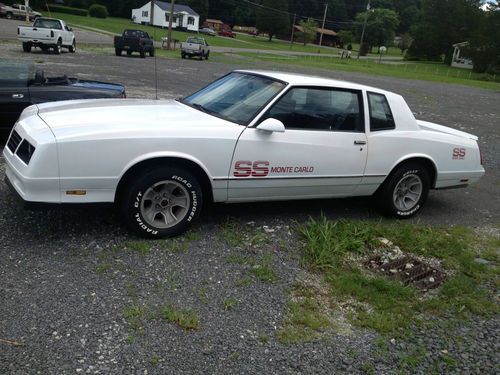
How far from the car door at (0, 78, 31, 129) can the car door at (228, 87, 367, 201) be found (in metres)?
3.70

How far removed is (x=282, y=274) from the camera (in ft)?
13.5

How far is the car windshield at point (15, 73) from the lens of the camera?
6.84 meters

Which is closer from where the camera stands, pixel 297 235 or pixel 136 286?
pixel 136 286

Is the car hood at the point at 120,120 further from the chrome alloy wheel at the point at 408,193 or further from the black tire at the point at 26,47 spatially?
the black tire at the point at 26,47

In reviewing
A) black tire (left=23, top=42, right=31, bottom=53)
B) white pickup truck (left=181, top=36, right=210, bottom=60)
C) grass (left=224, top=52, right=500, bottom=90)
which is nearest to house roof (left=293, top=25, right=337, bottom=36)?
grass (left=224, top=52, right=500, bottom=90)

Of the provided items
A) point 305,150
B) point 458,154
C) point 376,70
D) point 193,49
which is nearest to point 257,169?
point 305,150

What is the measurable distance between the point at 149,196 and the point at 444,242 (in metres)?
3.00

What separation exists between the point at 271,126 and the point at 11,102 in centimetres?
405

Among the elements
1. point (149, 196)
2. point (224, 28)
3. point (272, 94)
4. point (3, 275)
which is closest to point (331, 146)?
point (272, 94)

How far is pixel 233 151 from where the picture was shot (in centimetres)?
452

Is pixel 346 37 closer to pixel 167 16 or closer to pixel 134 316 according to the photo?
pixel 167 16

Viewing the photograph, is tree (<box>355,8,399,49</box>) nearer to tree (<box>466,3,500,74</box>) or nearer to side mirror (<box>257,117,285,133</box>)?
tree (<box>466,3,500,74</box>)

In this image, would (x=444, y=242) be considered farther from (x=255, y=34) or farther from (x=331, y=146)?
(x=255, y=34)

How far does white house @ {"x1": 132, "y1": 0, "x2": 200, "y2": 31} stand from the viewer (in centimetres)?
9109
